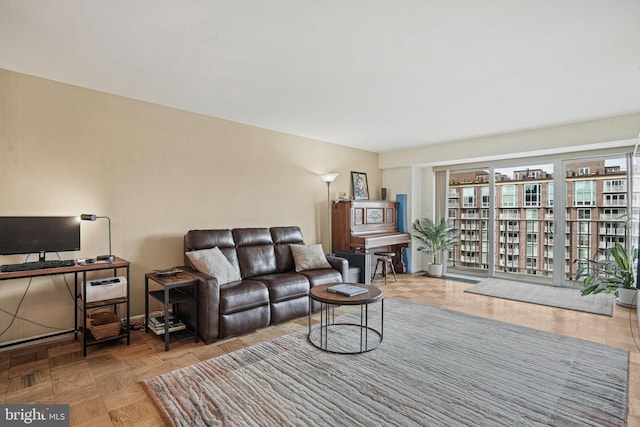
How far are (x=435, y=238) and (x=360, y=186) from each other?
1.79 m

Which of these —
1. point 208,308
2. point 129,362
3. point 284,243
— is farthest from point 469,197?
point 129,362

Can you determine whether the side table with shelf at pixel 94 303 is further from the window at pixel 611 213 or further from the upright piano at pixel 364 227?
the window at pixel 611 213

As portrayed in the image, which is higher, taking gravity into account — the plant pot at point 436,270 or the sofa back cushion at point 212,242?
the sofa back cushion at point 212,242

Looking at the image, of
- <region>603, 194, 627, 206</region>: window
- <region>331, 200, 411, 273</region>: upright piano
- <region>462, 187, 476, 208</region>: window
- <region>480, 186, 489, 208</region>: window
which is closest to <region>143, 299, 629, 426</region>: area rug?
<region>331, 200, 411, 273</region>: upright piano

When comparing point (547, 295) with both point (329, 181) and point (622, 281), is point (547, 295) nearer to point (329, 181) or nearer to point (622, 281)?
point (622, 281)

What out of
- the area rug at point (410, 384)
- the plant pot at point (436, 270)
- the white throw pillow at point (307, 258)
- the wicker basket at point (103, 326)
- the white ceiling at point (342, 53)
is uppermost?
the white ceiling at point (342, 53)

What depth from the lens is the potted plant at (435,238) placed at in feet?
20.6

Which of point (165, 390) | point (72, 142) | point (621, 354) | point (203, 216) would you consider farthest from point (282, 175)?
point (621, 354)

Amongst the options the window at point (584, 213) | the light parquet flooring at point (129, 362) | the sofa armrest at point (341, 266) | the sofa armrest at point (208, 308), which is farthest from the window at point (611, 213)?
the sofa armrest at point (208, 308)

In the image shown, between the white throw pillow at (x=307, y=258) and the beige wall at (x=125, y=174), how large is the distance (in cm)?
82

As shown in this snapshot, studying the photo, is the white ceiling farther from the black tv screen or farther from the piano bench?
the piano bench

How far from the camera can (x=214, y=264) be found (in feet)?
11.5

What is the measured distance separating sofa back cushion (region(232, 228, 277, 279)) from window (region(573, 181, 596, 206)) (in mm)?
5037

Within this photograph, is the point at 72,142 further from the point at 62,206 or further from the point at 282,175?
the point at 282,175
